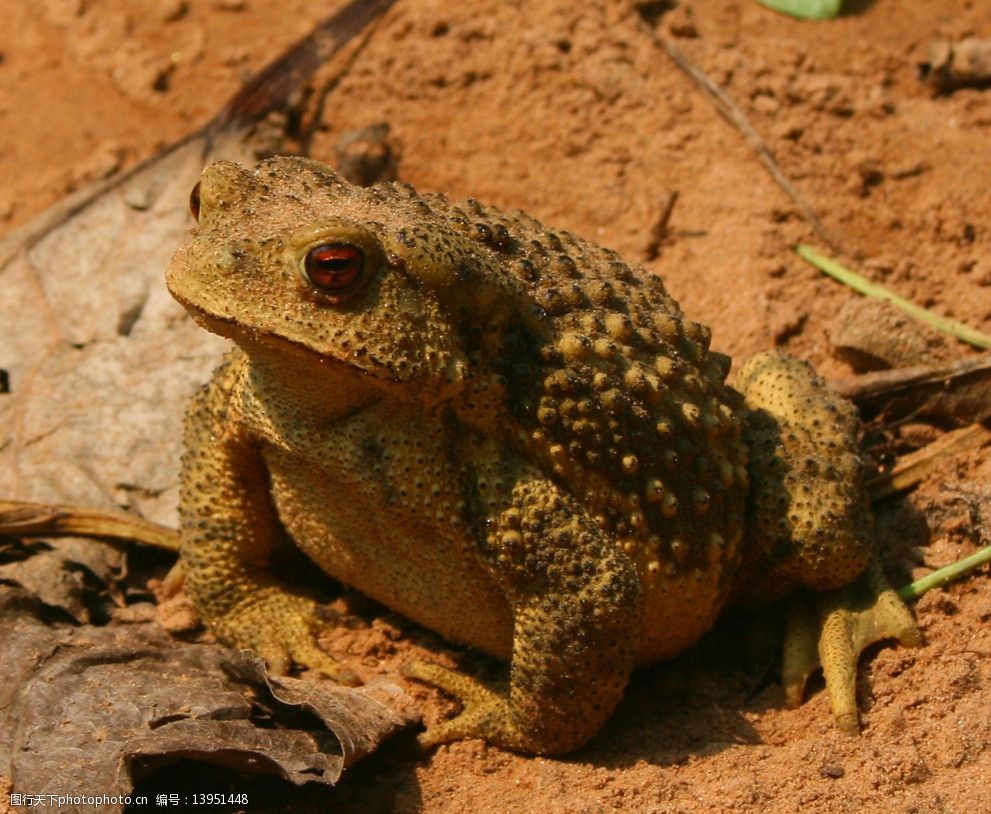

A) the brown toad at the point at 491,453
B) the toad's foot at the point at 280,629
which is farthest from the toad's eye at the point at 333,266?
the toad's foot at the point at 280,629

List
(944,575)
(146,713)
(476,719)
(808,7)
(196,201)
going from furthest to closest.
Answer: (808,7), (944,575), (476,719), (196,201), (146,713)

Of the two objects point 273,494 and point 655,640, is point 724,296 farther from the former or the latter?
point 273,494

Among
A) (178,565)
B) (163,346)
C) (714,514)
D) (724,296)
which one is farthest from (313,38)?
(714,514)

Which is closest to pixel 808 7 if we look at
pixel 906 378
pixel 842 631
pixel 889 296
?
pixel 889 296

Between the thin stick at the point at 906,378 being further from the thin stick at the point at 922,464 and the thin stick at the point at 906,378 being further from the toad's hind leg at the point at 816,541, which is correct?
the toad's hind leg at the point at 816,541

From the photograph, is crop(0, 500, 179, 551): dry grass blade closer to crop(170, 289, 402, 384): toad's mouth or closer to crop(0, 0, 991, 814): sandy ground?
crop(0, 0, 991, 814): sandy ground

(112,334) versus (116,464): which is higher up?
(112,334)

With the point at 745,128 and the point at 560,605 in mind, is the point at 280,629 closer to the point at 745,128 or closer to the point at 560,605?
the point at 560,605
